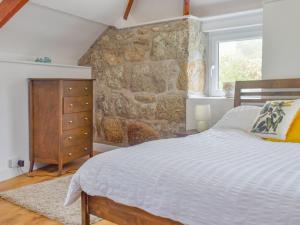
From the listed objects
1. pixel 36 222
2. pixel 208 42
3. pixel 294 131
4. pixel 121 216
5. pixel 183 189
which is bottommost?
pixel 36 222

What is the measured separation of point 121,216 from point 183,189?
1.61 feet

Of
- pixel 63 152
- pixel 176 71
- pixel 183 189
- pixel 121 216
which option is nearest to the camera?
pixel 183 189

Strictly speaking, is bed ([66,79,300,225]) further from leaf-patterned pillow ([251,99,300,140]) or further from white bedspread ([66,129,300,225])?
leaf-patterned pillow ([251,99,300,140])

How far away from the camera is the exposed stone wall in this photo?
12.4 feet

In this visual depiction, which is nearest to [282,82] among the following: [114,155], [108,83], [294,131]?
[294,131]

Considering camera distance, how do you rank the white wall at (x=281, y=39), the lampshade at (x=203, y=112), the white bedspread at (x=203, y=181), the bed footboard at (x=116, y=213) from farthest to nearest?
1. the lampshade at (x=203, y=112)
2. the white wall at (x=281, y=39)
3. the bed footboard at (x=116, y=213)
4. the white bedspread at (x=203, y=181)

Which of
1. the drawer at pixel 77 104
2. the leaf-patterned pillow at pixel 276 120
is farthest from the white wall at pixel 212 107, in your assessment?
the drawer at pixel 77 104

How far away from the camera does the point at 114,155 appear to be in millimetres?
1772

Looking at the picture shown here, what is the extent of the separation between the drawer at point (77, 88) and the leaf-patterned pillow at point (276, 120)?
2.08 meters

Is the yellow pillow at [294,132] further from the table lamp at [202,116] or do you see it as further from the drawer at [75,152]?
the drawer at [75,152]

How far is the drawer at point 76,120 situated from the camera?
140 inches

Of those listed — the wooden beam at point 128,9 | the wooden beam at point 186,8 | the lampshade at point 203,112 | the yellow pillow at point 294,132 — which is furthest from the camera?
the wooden beam at point 128,9

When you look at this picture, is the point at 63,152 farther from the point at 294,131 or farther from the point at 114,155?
the point at 294,131

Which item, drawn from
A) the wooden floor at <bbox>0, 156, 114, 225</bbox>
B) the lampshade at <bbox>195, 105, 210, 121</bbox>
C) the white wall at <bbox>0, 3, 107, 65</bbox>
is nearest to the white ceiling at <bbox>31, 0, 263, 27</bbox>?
the white wall at <bbox>0, 3, 107, 65</bbox>
